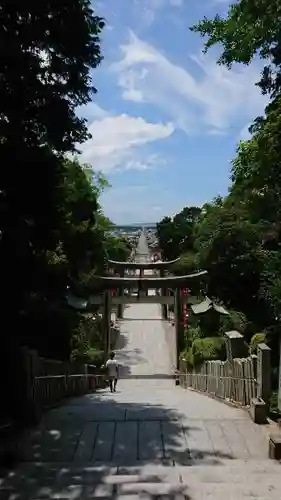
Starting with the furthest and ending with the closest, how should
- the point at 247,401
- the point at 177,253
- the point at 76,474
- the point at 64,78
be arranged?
the point at 177,253
the point at 247,401
the point at 64,78
the point at 76,474

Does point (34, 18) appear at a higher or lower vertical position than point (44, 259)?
higher

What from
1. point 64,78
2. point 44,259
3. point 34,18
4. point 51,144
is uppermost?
point 34,18

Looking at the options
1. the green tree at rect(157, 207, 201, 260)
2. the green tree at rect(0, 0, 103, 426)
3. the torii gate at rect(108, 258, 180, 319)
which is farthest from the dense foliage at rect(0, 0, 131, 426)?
the green tree at rect(157, 207, 201, 260)

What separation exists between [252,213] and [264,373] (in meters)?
4.19

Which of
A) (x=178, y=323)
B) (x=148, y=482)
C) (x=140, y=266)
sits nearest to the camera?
(x=148, y=482)

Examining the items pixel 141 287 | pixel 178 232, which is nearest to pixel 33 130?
pixel 141 287

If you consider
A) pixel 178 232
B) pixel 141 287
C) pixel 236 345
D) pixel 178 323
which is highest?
pixel 178 232

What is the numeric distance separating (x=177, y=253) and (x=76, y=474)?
138 feet

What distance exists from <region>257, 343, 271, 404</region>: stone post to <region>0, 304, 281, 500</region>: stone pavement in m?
0.43

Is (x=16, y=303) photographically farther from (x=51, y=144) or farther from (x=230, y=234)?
(x=230, y=234)

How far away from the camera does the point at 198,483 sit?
17.1 ft

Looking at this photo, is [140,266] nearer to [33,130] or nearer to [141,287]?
[141,287]

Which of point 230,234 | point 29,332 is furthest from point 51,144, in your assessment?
point 230,234

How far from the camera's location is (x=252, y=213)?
11680 mm
